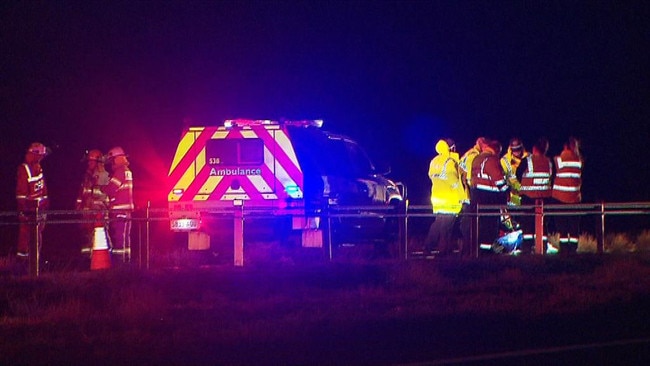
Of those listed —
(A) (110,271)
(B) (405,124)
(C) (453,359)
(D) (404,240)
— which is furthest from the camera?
(B) (405,124)

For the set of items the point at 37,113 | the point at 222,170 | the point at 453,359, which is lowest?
the point at 453,359

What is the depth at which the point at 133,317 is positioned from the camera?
11766mm

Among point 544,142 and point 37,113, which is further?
point 37,113

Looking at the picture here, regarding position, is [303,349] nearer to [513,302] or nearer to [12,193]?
[513,302]

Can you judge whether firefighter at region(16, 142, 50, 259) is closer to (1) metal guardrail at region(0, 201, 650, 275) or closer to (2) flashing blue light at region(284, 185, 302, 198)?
(1) metal guardrail at region(0, 201, 650, 275)

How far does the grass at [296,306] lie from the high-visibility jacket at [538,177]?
147cm

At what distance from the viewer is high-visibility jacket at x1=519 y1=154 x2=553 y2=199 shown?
1791 centimetres

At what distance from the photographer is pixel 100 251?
15.2 m

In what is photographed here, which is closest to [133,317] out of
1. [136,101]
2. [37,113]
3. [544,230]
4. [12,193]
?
[544,230]

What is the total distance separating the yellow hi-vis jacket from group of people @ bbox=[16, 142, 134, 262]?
4884 millimetres

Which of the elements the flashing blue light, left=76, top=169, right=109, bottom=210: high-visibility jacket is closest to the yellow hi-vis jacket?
the flashing blue light

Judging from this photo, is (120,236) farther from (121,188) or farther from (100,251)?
(121,188)

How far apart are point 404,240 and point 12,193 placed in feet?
46.6

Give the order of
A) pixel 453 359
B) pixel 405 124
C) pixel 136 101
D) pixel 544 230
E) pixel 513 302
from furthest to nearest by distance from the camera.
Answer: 1. pixel 405 124
2. pixel 136 101
3. pixel 544 230
4. pixel 513 302
5. pixel 453 359
